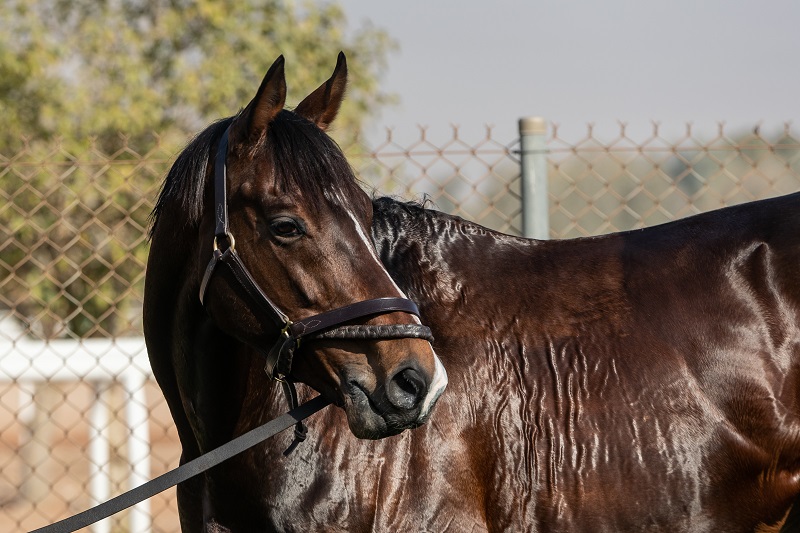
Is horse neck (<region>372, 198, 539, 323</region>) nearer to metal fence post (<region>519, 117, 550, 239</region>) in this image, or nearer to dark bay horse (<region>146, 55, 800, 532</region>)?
dark bay horse (<region>146, 55, 800, 532</region>)

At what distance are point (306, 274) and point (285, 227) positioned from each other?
12 cm

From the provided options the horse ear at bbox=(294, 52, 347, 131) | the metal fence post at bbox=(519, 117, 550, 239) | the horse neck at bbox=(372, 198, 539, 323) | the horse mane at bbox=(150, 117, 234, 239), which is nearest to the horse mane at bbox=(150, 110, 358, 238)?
the horse mane at bbox=(150, 117, 234, 239)

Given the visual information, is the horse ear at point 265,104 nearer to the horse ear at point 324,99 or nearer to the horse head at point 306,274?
the horse head at point 306,274

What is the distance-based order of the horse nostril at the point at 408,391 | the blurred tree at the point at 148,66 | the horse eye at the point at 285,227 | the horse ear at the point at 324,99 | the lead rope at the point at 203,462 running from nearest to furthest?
the horse nostril at the point at 408,391 < the horse eye at the point at 285,227 < the lead rope at the point at 203,462 < the horse ear at the point at 324,99 < the blurred tree at the point at 148,66

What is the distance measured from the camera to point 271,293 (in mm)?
2240

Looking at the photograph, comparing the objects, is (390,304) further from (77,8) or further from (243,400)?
(77,8)

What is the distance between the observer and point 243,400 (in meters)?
2.54

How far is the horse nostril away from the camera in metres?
2.05

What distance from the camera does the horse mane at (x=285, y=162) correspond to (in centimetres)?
225

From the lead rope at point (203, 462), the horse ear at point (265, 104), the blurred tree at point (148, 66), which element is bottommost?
the lead rope at point (203, 462)

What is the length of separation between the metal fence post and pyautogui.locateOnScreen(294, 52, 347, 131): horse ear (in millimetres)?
1170

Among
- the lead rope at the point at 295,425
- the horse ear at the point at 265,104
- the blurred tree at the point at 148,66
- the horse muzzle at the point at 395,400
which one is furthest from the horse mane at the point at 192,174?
the blurred tree at the point at 148,66

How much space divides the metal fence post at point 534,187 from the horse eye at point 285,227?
5.11 ft

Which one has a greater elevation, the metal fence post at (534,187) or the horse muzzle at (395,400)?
the metal fence post at (534,187)
